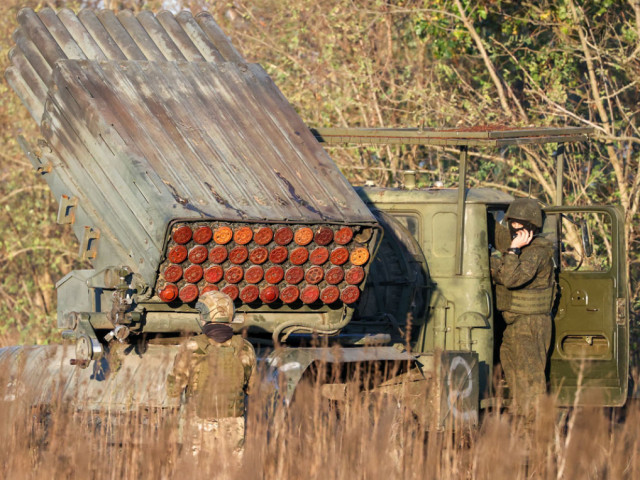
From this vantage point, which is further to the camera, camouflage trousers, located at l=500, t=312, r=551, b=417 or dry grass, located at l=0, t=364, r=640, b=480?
camouflage trousers, located at l=500, t=312, r=551, b=417

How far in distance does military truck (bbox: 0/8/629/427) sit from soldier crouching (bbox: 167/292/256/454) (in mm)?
154

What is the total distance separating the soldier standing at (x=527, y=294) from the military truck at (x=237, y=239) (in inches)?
8.7

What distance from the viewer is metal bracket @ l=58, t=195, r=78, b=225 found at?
823 centimetres

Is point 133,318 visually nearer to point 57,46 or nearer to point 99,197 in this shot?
point 99,197

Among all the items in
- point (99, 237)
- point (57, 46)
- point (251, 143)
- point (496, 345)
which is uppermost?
point (57, 46)

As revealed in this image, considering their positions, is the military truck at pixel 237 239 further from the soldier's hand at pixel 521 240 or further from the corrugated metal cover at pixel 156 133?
the soldier's hand at pixel 521 240

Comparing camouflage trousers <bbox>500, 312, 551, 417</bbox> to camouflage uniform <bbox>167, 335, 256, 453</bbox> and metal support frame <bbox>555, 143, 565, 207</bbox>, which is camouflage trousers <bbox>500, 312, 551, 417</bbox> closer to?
metal support frame <bbox>555, 143, 565, 207</bbox>

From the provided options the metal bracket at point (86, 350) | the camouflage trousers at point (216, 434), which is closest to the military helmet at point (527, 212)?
the camouflage trousers at point (216, 434)

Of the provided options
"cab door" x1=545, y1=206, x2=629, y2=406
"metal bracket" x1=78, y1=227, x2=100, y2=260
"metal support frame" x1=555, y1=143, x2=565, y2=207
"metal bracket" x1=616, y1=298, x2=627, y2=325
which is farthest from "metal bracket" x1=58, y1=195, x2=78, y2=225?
"metal bracket" x1=616, y1=298, x2=627, y2=325

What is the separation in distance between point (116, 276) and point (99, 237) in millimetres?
Result: 709

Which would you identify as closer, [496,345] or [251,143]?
[251,143]

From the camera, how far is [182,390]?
6789 millimetres

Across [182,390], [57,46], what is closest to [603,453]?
[182,390]

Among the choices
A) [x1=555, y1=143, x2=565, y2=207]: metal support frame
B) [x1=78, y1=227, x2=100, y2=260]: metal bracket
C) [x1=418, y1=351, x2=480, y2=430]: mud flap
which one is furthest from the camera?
[x1=555, y1=143, x2=565, y2=207]: metal support frame
